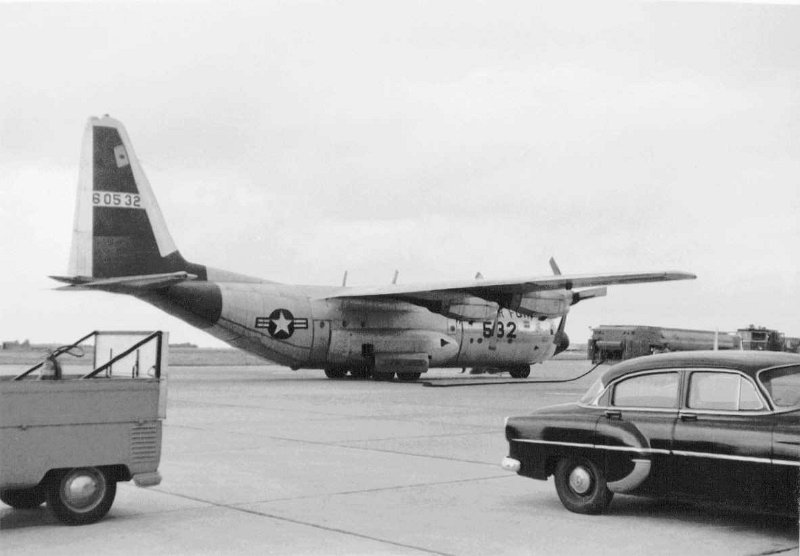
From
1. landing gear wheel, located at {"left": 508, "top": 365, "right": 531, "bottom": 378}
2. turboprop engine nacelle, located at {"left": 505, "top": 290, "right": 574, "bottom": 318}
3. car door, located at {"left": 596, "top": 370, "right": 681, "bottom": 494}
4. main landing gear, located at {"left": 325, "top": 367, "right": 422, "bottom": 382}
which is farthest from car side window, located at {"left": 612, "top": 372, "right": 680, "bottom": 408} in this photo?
landing gear wheel, located at {"left": 508, "top": 365, "right": 531, "bottom": 378}

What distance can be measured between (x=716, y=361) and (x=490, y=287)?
2247 cm

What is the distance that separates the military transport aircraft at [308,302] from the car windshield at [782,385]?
62.5ft

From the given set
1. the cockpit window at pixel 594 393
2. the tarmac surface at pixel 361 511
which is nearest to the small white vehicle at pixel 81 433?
the tarmac surface at pixel 361 511

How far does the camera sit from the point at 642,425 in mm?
7922

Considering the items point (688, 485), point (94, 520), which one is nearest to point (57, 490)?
point (94, 520)

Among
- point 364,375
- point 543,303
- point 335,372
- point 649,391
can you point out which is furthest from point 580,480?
point 335,372

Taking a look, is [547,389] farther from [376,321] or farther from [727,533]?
[727,533]

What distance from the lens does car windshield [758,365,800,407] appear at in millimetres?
7344

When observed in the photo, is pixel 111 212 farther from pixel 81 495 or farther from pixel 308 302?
pixel 81 495

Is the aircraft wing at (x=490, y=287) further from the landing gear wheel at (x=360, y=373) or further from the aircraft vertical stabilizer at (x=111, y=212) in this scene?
the aircraft vertical stabilizer at (x=111, y=212)

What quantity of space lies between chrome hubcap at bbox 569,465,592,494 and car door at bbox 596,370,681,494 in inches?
9.6

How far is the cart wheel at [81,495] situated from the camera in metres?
7.41

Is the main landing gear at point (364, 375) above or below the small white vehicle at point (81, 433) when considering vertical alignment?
below

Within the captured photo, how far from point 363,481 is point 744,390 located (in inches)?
165
